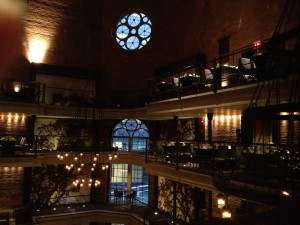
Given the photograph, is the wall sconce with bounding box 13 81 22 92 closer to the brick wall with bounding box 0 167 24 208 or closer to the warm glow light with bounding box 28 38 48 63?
the warm glow light with bounding box 28 38 48 63

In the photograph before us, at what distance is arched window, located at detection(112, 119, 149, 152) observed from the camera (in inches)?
650

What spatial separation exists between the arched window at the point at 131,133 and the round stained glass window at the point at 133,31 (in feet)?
14.4

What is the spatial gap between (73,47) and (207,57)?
7506 millimetres

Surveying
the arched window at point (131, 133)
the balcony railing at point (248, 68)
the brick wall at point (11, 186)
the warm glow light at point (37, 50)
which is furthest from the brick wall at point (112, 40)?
the brick wall at point (11, 186)

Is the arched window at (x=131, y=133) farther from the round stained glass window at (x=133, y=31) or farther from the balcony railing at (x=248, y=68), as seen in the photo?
the round stained glass window at (x=133, y=31)

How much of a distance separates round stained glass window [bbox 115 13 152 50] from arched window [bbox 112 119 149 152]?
14.4 ft

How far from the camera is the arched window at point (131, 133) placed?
1650cm

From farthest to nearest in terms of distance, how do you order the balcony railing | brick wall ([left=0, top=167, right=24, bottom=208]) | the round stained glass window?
the round stained glass window < brick wall ([left=0, top=167, right=24, bottom=208]) < the balcony railing

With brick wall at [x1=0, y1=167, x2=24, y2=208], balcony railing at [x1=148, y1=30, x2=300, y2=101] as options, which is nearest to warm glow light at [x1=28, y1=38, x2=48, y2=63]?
brick wall at [x1=0, y1=167, x2=24, y2=208]

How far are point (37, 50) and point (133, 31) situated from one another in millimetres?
5482

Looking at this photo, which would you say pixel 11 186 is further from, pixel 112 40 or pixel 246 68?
pixel 246 68

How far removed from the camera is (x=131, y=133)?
16.6 meters

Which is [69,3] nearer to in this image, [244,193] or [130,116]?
[130,116]

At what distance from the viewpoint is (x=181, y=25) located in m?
15.2
